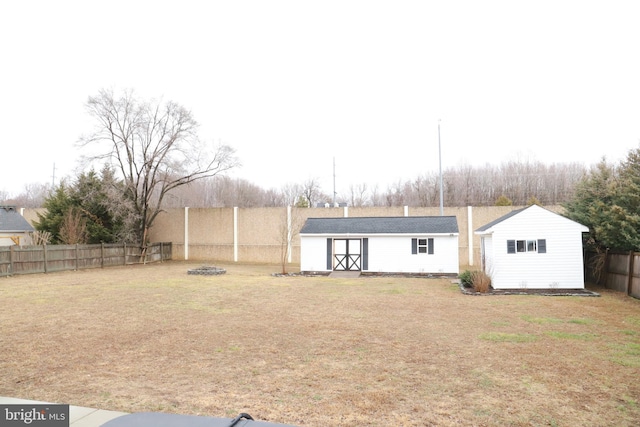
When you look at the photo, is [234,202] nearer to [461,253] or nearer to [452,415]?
[461,253]

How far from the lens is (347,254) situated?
23.1 metres

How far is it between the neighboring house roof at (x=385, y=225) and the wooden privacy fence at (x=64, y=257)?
12145 millimetres

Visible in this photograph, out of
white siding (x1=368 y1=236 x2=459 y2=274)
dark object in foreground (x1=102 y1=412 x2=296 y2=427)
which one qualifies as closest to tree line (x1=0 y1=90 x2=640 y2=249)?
white siding (x1=368 y1=236 x2=459 y2=274)

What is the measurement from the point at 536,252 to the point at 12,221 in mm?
34375

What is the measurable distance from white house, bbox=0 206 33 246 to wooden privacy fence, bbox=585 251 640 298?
1365 inches

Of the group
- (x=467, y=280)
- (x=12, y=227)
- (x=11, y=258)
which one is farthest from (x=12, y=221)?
(x=467, y=280)

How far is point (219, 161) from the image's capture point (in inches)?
1142

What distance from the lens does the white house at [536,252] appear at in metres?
15.7

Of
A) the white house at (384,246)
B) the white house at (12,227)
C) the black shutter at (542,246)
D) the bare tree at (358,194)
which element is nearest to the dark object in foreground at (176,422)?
the black shutter at (542,246)

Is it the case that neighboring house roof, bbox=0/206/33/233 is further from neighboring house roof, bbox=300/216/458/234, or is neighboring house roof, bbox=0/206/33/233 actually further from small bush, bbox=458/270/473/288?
small bush, bbox=458/270/473/288

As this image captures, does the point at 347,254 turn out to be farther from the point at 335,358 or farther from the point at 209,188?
the point at 209,188

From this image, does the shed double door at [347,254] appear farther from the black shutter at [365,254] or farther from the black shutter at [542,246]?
the black shutter at [542,246]

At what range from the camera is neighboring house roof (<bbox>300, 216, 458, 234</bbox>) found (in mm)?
22266

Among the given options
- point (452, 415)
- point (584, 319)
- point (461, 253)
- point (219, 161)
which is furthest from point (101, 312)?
point (461, 253)
